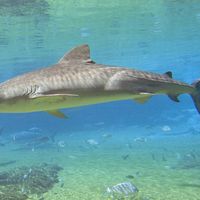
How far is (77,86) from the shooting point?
16.3ft

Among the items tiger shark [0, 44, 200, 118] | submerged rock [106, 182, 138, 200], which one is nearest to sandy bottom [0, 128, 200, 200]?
submerged rock [106, 182, 138, 200]

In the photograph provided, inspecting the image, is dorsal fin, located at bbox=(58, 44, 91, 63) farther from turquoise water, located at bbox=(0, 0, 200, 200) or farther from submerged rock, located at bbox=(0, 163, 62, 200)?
turquoise water, located at bbox=(0, 0, 200, 200)

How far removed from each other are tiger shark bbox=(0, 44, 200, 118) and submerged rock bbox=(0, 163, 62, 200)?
747cm

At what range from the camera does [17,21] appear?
94.3 ft

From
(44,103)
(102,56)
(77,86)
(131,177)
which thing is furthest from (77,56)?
(102,56)

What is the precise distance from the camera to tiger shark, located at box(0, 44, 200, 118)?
4.82m

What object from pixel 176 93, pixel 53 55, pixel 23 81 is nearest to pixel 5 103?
pixel 23 81

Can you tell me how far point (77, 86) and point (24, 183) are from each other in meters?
11.0

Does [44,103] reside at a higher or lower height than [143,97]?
higher

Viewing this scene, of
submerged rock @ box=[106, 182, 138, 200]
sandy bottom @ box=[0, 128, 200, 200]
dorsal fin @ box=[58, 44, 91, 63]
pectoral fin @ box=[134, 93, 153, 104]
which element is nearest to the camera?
pectoral fin @ box=[134, 93, 153, 104]

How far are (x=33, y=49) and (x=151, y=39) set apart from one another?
13.0 meters

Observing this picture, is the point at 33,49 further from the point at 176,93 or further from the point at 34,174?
the point at 176,93

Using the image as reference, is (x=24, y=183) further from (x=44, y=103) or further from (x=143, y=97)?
(x=44, y=103)

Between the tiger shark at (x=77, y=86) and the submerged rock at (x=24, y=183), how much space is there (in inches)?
294
